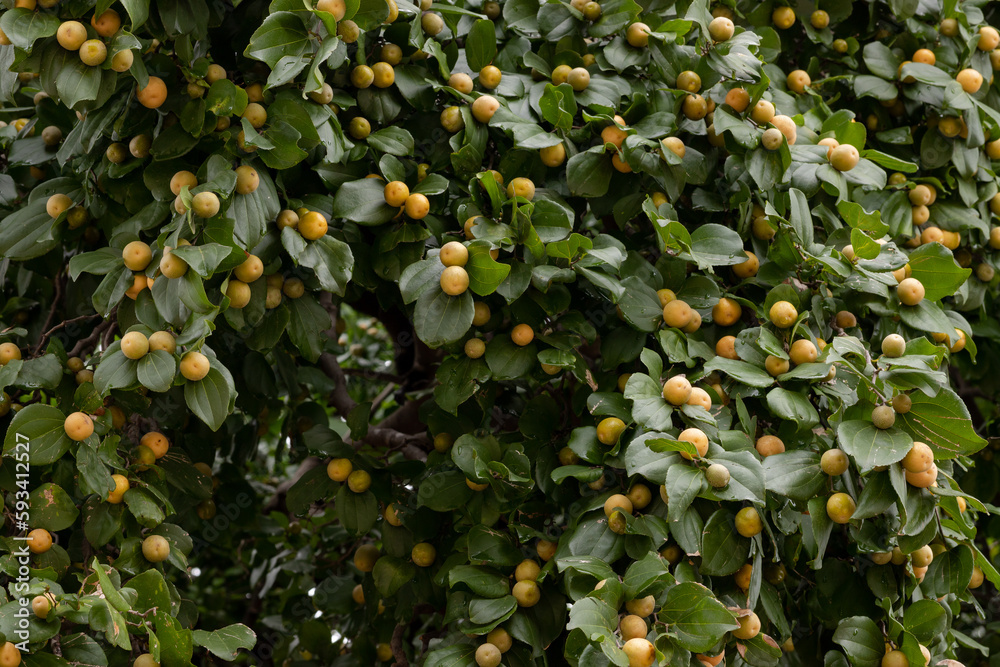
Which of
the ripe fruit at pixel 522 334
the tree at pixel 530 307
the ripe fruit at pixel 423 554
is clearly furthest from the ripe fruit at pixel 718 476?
the ripe fruit at pixel 423 554

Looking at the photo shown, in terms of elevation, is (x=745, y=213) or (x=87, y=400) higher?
(x=745, y=213)

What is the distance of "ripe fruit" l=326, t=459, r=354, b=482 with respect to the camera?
165 centimetres

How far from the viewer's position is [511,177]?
1554 millimetres

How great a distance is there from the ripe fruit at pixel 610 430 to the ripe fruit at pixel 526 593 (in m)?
0.25

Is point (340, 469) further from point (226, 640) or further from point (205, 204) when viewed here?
point (205, 204)

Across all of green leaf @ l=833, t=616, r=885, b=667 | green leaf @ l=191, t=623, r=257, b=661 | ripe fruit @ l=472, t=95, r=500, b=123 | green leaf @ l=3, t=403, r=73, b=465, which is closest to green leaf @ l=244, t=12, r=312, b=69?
ripe fruit @ l=472, t=95, r=500, b=123

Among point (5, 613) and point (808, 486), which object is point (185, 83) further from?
point (808, 486)

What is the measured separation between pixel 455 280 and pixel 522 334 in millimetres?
187

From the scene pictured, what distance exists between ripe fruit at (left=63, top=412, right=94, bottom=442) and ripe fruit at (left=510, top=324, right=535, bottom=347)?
68cm

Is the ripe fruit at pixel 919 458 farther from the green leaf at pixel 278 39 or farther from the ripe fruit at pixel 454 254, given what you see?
the green leaf at pixel 278 39

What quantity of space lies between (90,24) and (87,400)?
574 mm

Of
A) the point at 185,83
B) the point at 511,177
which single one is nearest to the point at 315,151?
the point at 185,83

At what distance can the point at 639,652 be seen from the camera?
107 centimetres

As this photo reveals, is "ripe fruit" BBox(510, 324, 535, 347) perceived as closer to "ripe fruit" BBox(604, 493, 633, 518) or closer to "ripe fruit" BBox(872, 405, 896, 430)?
"ripe fruit" BBox(604, 493, 633, 518)
